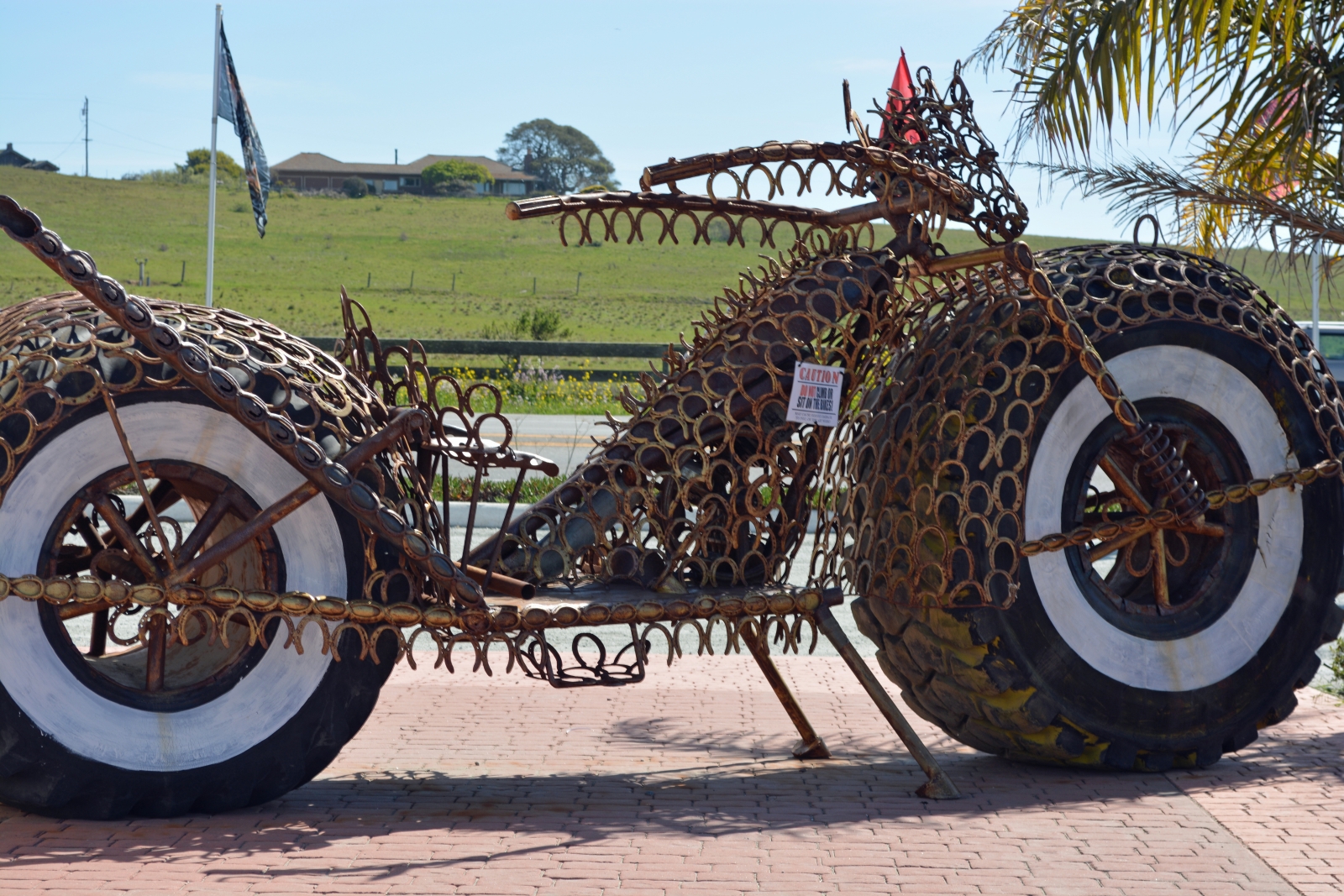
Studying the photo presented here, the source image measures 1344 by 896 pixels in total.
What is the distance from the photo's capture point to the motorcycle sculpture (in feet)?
11.3

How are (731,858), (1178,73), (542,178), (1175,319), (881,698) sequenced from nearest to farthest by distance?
(731,858)
(881,698)
(1175,319)
(1178,73)
(542,178)

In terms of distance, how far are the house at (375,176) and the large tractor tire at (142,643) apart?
299ft

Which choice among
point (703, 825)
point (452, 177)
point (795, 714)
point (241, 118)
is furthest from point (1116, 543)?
point (452, 177)

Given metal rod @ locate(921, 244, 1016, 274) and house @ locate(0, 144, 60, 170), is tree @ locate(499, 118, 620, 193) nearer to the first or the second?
house @ locate(0, 144, 60, 170)

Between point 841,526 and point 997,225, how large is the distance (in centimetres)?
118

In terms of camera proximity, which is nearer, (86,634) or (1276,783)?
(1276,783)

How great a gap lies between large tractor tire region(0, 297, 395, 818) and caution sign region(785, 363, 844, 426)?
A: 4.60ft

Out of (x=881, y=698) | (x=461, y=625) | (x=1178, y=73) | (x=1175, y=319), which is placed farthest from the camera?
(x=1178, y=73)

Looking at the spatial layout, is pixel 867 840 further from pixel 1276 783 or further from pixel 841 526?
pixel 1276 783

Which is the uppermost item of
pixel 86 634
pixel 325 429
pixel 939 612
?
pixel 325 429

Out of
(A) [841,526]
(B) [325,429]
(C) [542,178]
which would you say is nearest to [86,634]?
(B) [325,429]

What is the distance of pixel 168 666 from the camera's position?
3824 millimetres

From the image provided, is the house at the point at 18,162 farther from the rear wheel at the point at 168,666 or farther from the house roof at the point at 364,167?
the rear wheel at the point at 168,666

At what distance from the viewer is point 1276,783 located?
160 inches
